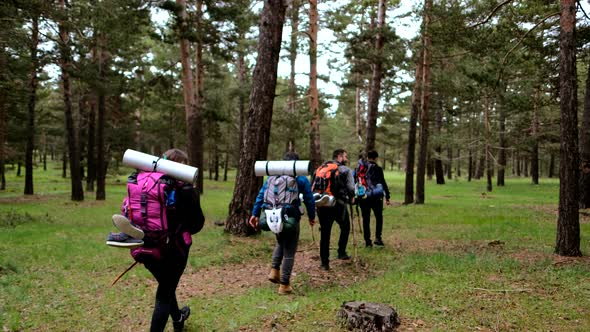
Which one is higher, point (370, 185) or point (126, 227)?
point (370, 185)

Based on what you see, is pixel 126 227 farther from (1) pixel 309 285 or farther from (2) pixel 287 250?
(1) pixel 309 285

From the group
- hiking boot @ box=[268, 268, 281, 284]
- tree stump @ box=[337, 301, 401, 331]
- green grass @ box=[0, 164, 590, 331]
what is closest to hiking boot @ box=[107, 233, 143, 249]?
green grass @ box=[0, 164, 590, 331]

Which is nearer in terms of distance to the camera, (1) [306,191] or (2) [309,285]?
(1) [306,191]

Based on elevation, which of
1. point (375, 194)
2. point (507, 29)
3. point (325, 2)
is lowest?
point (375, 194)

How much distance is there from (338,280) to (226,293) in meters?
1.85

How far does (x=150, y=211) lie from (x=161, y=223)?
148 millimetres

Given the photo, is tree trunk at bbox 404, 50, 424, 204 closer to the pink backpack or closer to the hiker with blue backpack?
the hiker with blue backpack

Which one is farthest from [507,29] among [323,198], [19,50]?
[19,50]

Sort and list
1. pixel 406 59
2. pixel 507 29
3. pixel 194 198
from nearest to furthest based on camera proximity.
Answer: pixel 194 198 → pixel 507 29 → pixel 406 59

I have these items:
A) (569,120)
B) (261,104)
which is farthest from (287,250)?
(569,120)

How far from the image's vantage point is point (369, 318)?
15.2 ft

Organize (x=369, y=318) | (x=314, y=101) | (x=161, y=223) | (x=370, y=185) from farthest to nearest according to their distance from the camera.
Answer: (x=314, y=101) → (x=370, y=185) → (x=369, y=318) → (x=161, y=223)

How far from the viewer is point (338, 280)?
7113mm

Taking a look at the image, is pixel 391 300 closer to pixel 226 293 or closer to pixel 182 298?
pixel 226 293
